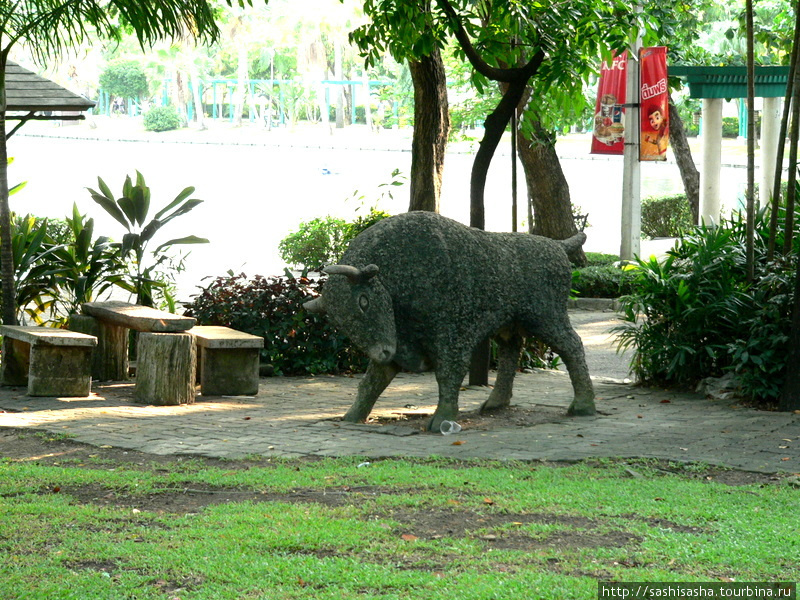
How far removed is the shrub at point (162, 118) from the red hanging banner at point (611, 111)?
89.4m

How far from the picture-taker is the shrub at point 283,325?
420 inches

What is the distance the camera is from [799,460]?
6.57m

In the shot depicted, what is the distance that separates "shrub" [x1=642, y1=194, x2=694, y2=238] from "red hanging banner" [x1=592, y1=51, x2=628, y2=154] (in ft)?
29.0

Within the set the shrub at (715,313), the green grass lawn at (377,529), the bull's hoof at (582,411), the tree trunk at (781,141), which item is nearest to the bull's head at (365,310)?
the green grass lawn at (377,529)

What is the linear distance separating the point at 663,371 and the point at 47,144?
Result: 91.3m

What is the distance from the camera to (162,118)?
101312mm

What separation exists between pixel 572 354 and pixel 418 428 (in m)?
1.46

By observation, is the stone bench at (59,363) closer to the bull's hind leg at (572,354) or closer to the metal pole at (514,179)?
the bull's hind leg at (572,354)

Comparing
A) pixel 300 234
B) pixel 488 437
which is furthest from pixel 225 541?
pixel 300 234

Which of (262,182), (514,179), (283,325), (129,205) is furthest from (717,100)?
(262,182)

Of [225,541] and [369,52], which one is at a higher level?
[369,52]

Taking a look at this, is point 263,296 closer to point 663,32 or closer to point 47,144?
point 663,32

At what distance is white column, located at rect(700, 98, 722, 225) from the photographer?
15.5m

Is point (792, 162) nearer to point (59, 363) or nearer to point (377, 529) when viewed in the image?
point (377, 529)
